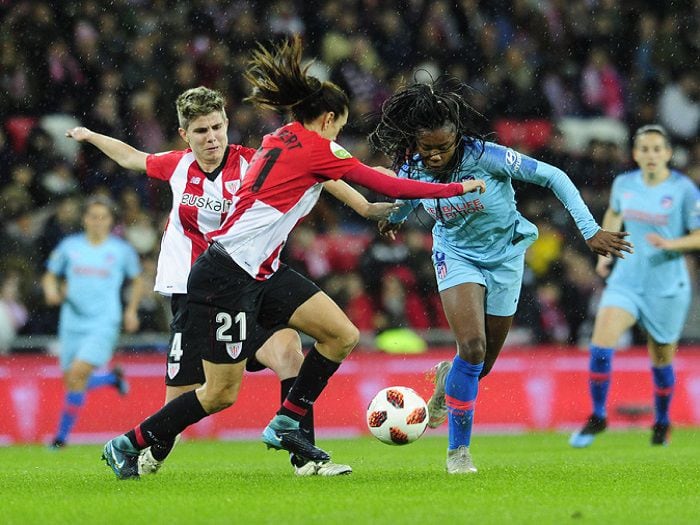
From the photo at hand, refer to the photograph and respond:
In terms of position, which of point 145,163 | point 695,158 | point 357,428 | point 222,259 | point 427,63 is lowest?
point 357,428

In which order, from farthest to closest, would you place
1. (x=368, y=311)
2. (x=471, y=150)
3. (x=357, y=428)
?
1. (x=368, y=311)
2. (x=357, y=428)
3. (x=471, y=150)

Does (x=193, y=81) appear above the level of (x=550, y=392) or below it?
above

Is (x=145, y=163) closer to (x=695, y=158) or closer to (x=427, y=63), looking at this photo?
(x=427, y=63)

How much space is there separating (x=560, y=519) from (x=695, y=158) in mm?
12215

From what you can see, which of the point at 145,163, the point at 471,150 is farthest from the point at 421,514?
the point at 145,163

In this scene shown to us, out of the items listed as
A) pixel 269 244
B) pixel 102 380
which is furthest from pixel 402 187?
pixel 102 380

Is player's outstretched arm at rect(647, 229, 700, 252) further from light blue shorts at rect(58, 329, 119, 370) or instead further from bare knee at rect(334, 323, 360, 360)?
light blue shorts at rect(58, 329, 119, 370)

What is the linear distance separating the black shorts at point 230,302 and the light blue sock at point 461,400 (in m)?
1.13

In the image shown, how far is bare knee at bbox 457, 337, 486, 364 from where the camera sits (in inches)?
283

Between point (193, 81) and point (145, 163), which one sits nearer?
point (145, 163)

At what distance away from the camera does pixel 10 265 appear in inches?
529

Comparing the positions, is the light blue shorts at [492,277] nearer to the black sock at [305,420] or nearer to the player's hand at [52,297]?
the black sock at [305,420]

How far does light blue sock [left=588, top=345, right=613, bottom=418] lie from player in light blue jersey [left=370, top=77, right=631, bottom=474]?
3.20 metres

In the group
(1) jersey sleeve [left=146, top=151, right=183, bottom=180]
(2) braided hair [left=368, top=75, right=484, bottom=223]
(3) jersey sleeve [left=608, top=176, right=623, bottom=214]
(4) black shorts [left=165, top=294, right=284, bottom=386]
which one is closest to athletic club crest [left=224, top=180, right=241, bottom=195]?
(1) jersey sleeve [left=146, top=151, right=183, bottom=180]
